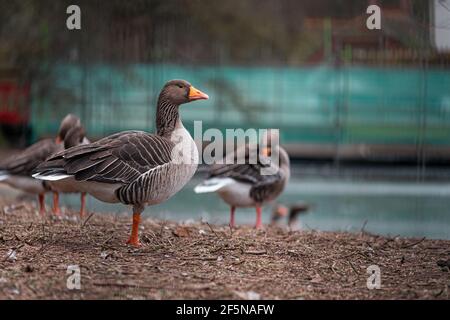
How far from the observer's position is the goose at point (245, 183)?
7109mm

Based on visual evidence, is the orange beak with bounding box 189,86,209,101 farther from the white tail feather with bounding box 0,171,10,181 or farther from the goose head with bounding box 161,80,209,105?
the white tail feather with bounding box 0,171,10,181

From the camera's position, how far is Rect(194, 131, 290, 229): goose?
23.3 ft

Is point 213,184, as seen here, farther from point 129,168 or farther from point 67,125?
point 129,168

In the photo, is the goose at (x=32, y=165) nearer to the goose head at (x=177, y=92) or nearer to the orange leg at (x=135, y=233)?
the goose head at (x=177, y=92)

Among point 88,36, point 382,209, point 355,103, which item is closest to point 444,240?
point 382,209

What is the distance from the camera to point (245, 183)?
23.6 feet

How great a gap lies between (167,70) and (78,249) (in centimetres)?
1053

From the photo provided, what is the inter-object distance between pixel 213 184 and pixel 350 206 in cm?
510

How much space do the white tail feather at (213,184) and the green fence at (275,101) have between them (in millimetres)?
5229

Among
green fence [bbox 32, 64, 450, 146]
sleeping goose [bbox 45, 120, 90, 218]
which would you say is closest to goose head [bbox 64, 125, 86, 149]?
sleeping goose [bbox 45, 120, 90, 218]

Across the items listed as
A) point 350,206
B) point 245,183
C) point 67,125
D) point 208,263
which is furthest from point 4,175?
point 350,206

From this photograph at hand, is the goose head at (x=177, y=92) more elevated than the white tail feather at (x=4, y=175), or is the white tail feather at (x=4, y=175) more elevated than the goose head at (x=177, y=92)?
the goose head at (x=177, y=92)

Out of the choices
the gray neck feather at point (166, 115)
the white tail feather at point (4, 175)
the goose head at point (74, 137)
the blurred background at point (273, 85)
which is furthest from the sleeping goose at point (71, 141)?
the blurred background at point (273, 85)

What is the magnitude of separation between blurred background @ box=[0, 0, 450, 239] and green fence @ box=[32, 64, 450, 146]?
3 centimetres
